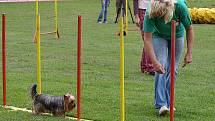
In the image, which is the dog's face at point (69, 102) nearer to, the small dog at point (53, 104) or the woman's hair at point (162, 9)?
the small dog at point (53, 104)

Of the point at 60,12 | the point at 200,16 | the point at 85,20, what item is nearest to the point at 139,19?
the point at 200,16

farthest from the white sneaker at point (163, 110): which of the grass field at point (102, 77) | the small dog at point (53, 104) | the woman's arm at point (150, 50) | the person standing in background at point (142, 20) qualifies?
the person standing in background at point (142, 20)

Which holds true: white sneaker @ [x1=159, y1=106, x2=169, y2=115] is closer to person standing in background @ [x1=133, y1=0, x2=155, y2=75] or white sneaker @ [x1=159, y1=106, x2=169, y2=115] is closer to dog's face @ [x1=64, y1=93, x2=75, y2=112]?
dog's face @ [x1=64, y1=93, x2=75, y2=112]

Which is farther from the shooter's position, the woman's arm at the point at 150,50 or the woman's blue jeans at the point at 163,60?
the woman's blue jeans at the point at 163,60

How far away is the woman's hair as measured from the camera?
300 inches

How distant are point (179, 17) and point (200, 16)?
16923 millimetres

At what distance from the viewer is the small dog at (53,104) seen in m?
8.05

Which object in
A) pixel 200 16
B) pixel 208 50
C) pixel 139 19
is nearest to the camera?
pixel 139 19

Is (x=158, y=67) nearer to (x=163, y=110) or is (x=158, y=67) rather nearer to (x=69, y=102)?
(x=163, y=110)

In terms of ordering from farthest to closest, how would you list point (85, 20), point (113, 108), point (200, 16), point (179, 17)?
point (85, 20) < point (200, 16) < point (113, 108) < point (179, 17)

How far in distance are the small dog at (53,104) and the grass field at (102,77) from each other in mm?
133

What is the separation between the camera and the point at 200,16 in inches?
969

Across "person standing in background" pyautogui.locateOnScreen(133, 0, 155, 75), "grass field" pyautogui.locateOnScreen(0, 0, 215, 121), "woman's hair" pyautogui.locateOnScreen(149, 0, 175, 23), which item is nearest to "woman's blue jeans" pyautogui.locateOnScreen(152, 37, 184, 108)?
"grass field" pyautogui.locateOnScreen(0, 0, 215, 121)

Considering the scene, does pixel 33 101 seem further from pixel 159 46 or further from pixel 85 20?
pixel 85 20
